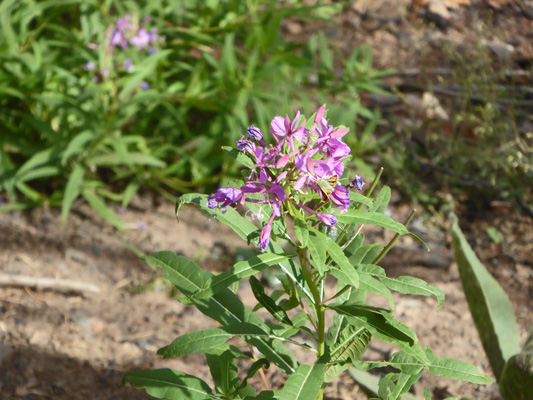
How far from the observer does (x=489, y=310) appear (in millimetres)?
2094

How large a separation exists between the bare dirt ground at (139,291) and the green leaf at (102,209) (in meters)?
0.16

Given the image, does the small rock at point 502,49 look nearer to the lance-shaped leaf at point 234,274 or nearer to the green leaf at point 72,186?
the green leaf at point 72,186

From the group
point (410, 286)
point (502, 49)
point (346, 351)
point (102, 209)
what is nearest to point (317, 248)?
point (410, 286)

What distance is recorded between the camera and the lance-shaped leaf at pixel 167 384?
1.58 metres

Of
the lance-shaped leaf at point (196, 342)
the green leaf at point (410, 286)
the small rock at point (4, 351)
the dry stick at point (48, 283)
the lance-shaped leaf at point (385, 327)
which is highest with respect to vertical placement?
the green leaf at point (410, 286)

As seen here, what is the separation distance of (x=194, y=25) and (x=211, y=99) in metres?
0.51

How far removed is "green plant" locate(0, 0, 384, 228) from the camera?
306cm

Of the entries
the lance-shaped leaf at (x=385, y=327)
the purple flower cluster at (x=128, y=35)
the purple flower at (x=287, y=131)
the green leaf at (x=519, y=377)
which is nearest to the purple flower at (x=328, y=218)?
the purple flower at (x=287, y=131)

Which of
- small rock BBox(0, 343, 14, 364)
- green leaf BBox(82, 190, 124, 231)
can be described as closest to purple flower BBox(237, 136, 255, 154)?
small rock BBox(0, 343, 14, 364)

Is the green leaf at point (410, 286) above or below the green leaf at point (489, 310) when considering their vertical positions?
above

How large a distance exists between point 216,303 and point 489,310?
103cm

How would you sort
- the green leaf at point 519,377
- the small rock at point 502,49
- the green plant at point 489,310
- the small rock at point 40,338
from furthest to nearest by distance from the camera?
1. the small rock at point 502,49
2. the small rock at point 40,338
3. the green plant at point 489,310
4. the green leaf at point 519,377

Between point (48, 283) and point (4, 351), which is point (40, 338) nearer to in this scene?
point (4, 351)

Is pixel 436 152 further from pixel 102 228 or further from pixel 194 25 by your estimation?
pixel 102 228
